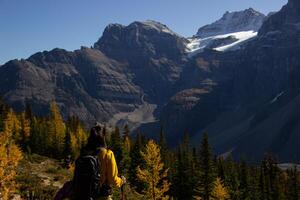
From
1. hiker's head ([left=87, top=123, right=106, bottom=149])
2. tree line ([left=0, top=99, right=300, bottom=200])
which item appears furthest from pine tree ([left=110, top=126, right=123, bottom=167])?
hiker's head ([left=87, top=123, right=106, bottom=149])

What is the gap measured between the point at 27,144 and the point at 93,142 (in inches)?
3668

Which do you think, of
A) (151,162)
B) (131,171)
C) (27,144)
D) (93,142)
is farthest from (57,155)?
(93,142)

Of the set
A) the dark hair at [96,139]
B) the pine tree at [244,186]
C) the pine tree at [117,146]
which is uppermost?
the pine tree at [117,146]

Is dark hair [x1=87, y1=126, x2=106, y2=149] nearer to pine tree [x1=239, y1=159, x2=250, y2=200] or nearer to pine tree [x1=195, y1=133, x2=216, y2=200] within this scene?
pine tree [x1=195, y1=133, x2=216, y2=200]

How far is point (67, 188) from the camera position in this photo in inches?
430

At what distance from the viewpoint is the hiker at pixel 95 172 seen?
35.3 feet

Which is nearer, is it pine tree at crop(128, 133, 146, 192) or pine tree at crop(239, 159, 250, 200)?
pine tree at crop(239, 159, 250, 200)

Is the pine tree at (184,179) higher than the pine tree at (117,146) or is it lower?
lower

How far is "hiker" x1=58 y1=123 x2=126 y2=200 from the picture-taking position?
10.8m

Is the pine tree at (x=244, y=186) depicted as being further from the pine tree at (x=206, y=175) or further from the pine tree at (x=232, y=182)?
the pine tree at (x=206, y=175)

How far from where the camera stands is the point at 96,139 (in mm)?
11398

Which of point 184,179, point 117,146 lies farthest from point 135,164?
point 184,179

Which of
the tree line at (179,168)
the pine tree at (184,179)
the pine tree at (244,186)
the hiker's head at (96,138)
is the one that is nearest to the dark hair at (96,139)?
the hiker's head at (96,138)

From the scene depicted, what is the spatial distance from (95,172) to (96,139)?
0.84 metres
